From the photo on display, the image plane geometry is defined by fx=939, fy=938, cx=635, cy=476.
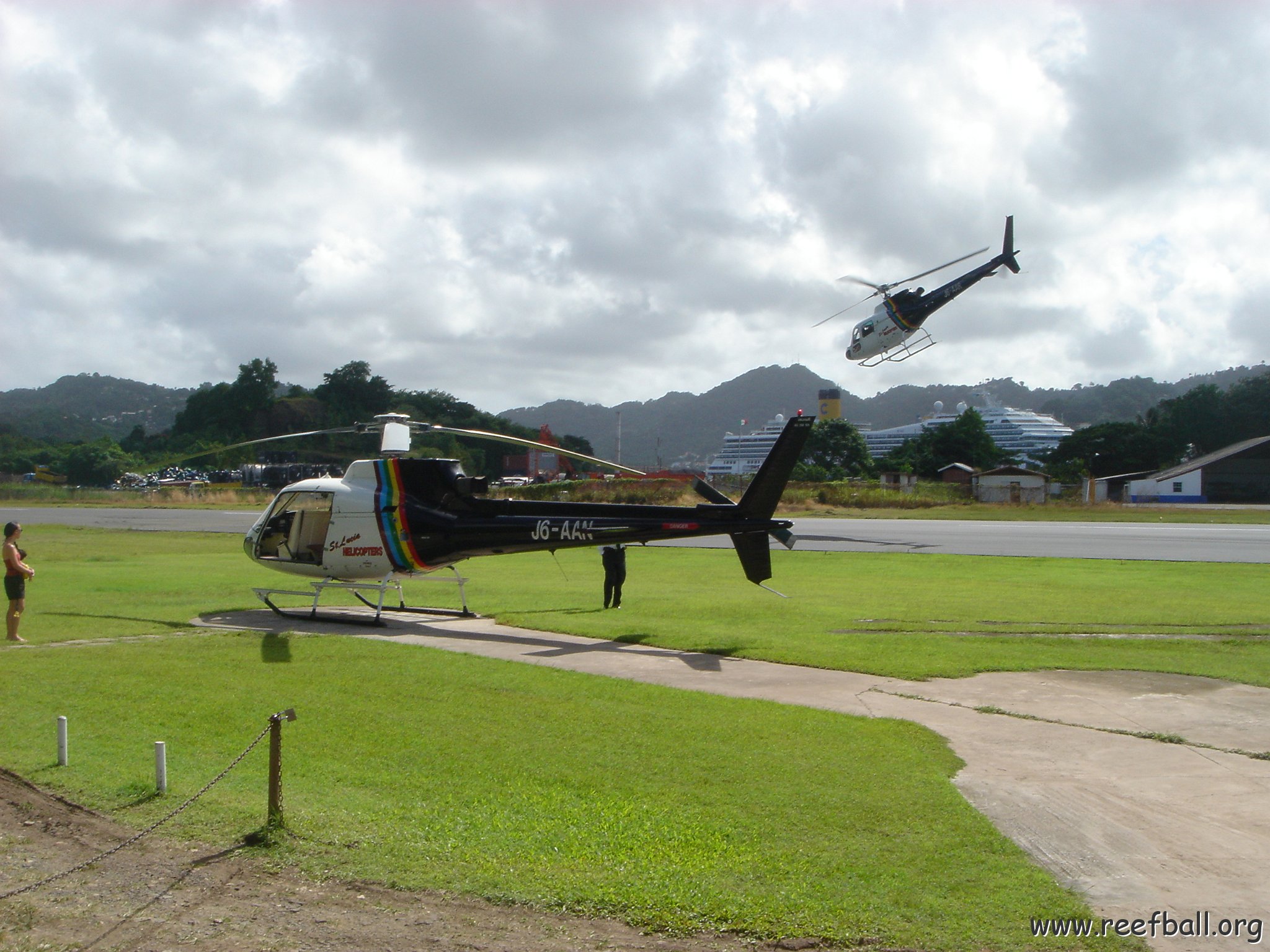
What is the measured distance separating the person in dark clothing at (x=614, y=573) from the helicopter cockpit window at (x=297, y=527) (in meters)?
5.44

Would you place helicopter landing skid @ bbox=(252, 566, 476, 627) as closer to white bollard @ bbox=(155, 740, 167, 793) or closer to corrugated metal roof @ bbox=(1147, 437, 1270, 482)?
white bollard @ bbox=(155, 740, 167, 793)

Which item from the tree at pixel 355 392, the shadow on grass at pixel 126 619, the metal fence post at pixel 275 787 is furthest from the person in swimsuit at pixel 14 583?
the tree at pixel 355 392

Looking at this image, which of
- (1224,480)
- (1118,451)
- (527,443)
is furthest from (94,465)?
(1118,451)

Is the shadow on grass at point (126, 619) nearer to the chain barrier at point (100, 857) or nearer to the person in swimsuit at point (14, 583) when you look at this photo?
the person in swimsuit at point (14, 583)

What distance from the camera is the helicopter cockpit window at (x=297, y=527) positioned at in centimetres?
1792

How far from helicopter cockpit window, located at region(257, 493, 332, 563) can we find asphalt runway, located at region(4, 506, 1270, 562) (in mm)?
19309

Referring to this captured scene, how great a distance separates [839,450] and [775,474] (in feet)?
343

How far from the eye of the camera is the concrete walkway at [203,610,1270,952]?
6207mm

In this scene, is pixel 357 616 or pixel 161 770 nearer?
pixel 161 770

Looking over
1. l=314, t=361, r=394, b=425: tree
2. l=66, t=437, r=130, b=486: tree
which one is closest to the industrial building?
l=314, t=361, r=394, b=425: tree

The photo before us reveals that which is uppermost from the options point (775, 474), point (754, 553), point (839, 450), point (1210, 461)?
point (839, 450)

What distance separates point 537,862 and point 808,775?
2.77m

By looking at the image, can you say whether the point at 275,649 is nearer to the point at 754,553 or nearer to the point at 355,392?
the point at 754,553

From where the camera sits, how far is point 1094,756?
9.05 m
